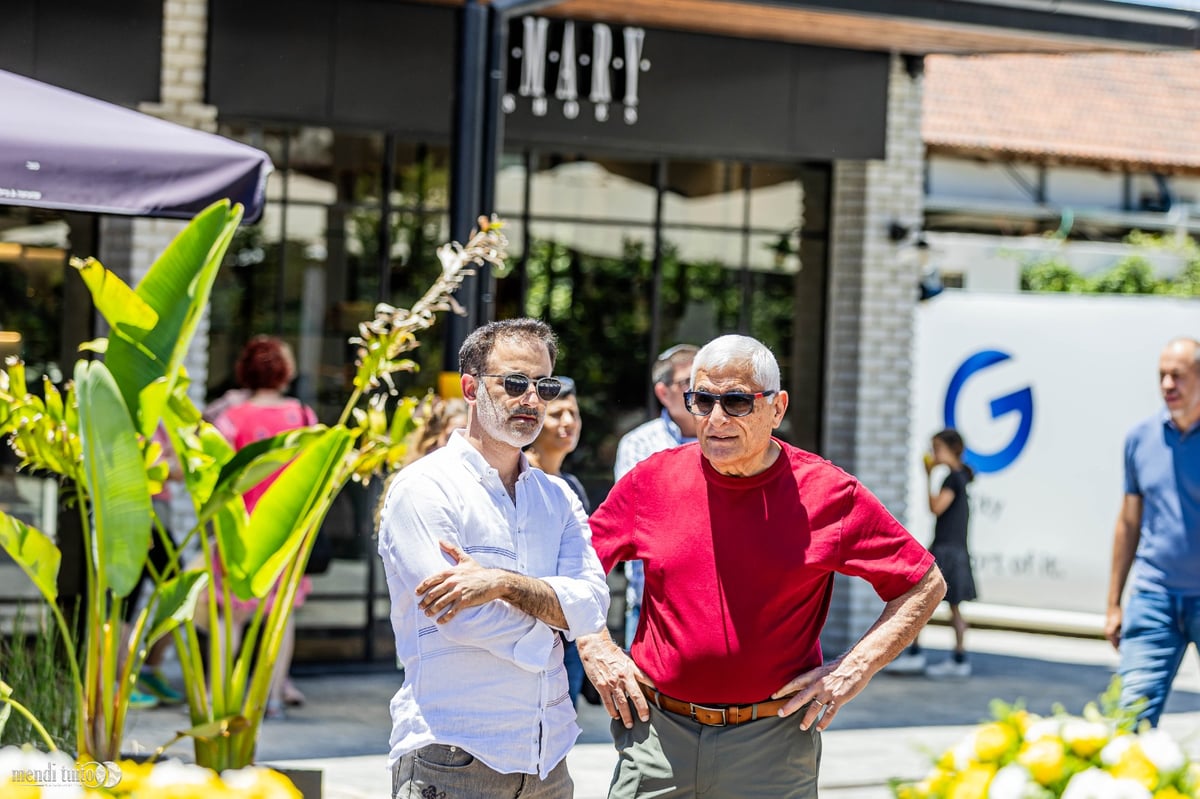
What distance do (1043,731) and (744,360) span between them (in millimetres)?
1833

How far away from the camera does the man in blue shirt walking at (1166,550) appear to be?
673 cm

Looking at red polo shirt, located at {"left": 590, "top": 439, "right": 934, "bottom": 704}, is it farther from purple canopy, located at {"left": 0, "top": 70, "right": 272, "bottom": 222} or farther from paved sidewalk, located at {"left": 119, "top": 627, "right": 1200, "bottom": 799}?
paved sidewalk, located at {"left": 119, "top": 627, "right": 1200, "bottom": 799}

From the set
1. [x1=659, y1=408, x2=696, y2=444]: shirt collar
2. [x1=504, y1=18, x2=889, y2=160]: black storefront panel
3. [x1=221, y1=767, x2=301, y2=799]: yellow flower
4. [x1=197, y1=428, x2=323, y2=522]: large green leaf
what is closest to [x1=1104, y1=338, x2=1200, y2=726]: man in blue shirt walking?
[x1=659, y1=408, x2=696, y2=444]: shirt collar

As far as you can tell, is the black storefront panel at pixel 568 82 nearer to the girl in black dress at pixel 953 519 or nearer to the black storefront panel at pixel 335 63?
the black storefront panel at pixel 335 63

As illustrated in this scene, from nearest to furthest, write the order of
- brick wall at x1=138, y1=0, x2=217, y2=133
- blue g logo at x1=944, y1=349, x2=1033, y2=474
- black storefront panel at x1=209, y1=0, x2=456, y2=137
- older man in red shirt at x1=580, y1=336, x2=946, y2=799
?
1. older man in red shirt at x1=580, y1=336, x2=946, y2=799
2. brick wall at x1=138, y1=0, x2=217, y2=133
3. black storefront panel at x1=209, y1=0, x2=456, y2=137
4. blue g logo at x1=944, y1=349, x2=1033, y2=474

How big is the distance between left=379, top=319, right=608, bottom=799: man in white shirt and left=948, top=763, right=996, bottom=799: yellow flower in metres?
1.50

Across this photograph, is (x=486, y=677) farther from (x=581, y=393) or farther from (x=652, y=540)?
(x=581, y=393)

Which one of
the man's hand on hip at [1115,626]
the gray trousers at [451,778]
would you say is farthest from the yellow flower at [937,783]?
the man's hand on hip at [1115,626]

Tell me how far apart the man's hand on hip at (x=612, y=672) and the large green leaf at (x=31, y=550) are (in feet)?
6.43

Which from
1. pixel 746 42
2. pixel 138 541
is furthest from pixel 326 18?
pixel 138 541

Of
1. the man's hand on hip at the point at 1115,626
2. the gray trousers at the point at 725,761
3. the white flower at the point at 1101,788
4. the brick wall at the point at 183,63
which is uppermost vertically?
the brick wall at the point at 183,63

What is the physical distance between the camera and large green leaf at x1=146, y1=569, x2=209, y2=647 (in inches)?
201

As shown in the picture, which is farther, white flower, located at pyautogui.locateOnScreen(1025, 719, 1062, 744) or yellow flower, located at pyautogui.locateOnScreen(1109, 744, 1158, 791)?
white flower, located at pyautogui.locateOnScreen(1025, 719, 1062, 744)

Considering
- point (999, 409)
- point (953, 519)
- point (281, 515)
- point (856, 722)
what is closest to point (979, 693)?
point (953, 519)
